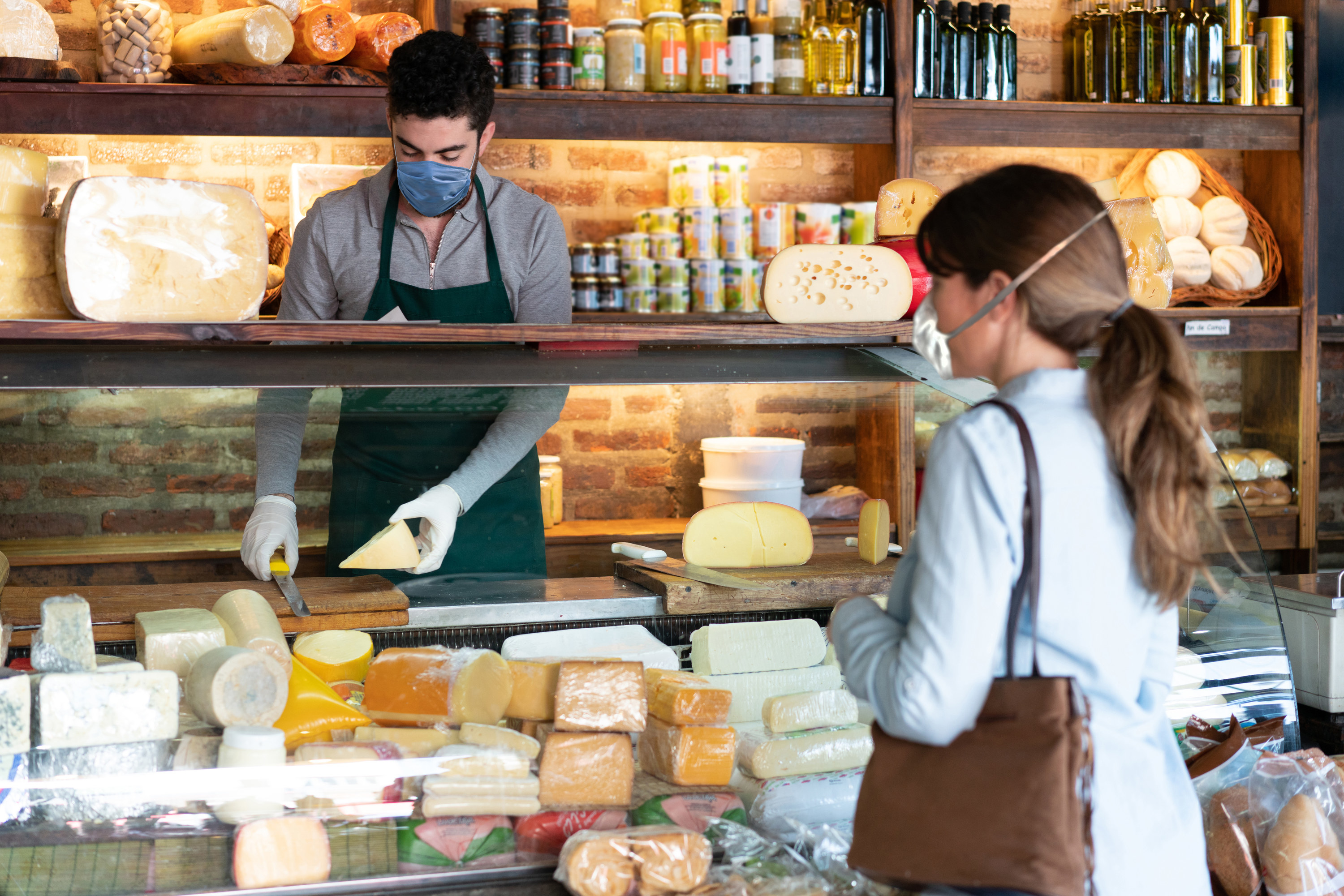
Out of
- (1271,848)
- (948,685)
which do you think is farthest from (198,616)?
(1271,848)

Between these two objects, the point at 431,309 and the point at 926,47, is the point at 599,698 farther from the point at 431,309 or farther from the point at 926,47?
the point at 926,47

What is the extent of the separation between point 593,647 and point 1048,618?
86 centimetres

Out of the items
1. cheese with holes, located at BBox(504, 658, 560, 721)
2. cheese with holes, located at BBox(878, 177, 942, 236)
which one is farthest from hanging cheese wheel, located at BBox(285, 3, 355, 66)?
cheese with holes, located at BBox(504, 658, 560, 721)

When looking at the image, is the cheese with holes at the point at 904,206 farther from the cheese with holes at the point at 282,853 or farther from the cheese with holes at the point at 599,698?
the cheese with holes at the point at 282,853

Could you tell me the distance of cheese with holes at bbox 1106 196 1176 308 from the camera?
6.39ft

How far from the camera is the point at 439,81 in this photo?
2.05m

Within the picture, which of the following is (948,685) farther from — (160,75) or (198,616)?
(160,75)

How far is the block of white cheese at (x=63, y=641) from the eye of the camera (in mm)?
1327

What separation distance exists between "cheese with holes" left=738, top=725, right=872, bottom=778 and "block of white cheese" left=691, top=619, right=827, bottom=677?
14 cm

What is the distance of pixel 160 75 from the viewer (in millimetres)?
3189

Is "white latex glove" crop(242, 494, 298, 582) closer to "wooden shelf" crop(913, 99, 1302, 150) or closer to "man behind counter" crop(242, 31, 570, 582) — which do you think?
"man behind counter" crop(242, 31, 570, 582)

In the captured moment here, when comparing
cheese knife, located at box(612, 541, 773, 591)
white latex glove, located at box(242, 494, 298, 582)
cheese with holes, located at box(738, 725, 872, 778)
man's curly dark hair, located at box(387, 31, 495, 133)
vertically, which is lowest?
cheese with holes, located at box(738, 725, 872, 778)

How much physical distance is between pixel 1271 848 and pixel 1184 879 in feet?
1.80

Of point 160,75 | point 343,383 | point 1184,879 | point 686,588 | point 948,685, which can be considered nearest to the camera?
point 948,685
